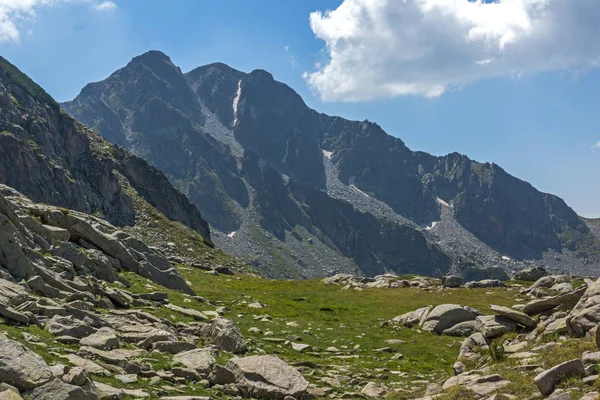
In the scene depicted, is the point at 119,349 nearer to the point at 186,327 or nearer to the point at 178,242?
the point at 186,327

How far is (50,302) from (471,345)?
87.3 feet

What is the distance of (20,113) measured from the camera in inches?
7500

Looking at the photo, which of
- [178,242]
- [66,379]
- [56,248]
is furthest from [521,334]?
[178,242]

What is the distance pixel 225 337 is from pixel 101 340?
27.1 feet

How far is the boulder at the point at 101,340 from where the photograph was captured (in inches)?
899

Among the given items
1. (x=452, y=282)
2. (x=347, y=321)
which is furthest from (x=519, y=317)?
(x=452, y=282)

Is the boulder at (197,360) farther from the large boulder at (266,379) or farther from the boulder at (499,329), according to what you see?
the boulder at (499,329)

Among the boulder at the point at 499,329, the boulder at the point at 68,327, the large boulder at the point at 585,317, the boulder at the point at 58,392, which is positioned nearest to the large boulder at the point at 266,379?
the boulder at the point at 58,392

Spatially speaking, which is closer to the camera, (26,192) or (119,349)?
(119,349)

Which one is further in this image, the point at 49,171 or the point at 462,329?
the point at 49,171

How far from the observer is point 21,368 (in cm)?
1521

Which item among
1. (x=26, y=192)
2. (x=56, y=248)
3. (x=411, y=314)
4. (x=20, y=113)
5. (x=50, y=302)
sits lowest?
(x=411, y=314)

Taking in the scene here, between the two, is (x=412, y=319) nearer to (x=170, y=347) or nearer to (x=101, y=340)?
(x=170, y=347)

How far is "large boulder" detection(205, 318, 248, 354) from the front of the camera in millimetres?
29406
